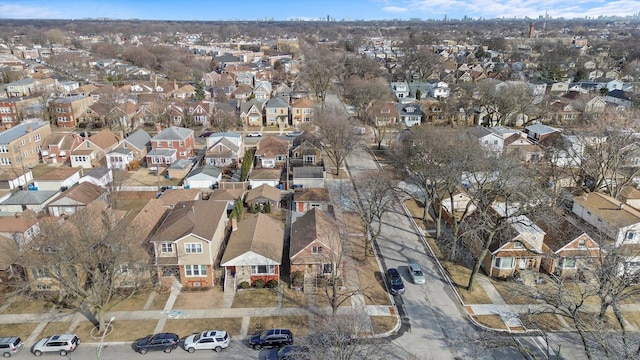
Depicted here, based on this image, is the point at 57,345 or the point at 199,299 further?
the point at 199,299

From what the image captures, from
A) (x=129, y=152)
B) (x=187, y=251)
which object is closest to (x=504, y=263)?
(x=187, y=251)

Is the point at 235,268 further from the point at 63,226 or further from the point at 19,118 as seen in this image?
the point at 19,118

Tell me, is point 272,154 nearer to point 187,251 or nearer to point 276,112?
point 276,112

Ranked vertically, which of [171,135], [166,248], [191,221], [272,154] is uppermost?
[171,135]

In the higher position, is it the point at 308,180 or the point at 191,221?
the point at 191,221

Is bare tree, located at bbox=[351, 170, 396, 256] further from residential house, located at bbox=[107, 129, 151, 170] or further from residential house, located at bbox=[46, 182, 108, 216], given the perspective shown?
residential house, located at bbox=[107, 129, 151, 170]

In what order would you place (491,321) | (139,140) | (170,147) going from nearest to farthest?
(491,321) → (170,147) → (139,140)

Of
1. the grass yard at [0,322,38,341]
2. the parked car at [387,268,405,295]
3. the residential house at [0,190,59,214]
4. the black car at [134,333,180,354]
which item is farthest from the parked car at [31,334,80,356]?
the residential house at [0,190,59,214]

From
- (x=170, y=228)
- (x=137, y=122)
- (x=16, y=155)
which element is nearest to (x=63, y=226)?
(x=170, y=228)
